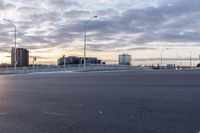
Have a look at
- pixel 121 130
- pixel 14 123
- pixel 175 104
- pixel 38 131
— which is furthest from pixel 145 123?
pixel 175 104

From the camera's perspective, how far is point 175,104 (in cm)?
1280

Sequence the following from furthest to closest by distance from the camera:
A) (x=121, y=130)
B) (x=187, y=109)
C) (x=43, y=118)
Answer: (x=187, y=109) < (x=43, y=118) < (x=121, y=130)

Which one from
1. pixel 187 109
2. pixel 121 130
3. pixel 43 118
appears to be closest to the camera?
pixel 121 130

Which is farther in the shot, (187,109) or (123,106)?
(123,106)

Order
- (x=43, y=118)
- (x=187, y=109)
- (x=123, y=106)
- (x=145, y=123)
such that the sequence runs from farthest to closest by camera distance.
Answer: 1. (x=123, y=106)
2. (x=187, y=109)
3. (x=43, y=118)
4. (x=145, y=123)

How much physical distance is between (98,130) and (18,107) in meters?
5.10

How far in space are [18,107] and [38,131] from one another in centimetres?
457

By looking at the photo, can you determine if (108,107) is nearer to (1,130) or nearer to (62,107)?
(62,107)

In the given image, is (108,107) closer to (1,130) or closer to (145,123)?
(145,123)

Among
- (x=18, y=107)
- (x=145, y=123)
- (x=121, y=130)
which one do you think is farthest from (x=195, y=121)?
(x=18, y=107)

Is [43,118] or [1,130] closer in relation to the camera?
[1,130]

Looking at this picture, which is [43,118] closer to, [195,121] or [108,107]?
[108,107]

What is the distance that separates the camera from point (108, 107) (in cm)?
1220

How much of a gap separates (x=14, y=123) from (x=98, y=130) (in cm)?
232
